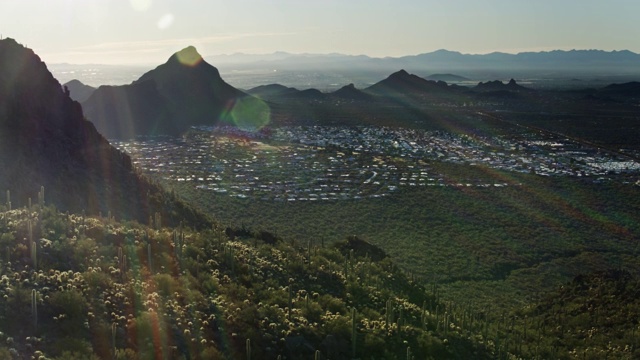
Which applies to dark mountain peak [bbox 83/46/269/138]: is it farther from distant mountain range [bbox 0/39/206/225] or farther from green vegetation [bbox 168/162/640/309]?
distant mountain range [bbox 0/39/206/225]

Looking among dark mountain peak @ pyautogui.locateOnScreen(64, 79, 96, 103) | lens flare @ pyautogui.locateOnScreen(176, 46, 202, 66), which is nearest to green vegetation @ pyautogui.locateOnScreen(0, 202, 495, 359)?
lens flare @ pyautogui.locateOnScreen(176, 46, 202, 66)

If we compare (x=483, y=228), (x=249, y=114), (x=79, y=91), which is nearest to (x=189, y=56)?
(x=249, y=114)

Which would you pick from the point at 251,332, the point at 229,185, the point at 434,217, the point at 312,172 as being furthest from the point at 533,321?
the point at 312,172

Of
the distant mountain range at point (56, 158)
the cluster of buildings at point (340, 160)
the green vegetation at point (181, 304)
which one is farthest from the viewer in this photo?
the cluster of buildings at point (340, 160)

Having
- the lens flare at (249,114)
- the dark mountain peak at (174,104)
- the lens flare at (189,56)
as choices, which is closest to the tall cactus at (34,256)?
the dark mountain peak at (174,104)

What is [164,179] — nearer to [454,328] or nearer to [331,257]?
[331,257]

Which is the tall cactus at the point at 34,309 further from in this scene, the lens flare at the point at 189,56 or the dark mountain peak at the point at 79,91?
the dark mountain peak at the point at 79,91
